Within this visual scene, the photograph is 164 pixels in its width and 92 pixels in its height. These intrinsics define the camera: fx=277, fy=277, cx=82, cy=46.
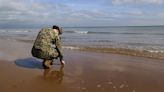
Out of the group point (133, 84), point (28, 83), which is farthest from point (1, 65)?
point (133, 84)

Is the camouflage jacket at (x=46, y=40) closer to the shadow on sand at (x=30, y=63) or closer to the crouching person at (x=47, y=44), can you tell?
the crouching person at (x=47, y=44)

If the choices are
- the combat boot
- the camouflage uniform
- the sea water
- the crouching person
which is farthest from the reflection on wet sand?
the sea water

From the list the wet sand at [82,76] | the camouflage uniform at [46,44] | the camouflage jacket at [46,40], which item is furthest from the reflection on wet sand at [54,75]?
the camouflage jacket at [46,40]

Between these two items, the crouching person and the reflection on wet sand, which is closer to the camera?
the reflection on wet sand

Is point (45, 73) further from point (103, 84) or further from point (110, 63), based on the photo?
point (110, 63)

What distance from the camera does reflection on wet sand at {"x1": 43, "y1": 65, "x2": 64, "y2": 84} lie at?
677 cm

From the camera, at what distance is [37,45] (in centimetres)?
793

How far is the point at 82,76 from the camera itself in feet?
23.0

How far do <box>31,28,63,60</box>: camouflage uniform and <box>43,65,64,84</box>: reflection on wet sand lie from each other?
461 mm

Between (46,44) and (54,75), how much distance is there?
3.53ft

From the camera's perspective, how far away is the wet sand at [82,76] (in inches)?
235

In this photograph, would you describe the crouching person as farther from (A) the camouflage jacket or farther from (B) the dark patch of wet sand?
(B) the dark patch of wet sand

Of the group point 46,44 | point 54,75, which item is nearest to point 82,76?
point 54,75

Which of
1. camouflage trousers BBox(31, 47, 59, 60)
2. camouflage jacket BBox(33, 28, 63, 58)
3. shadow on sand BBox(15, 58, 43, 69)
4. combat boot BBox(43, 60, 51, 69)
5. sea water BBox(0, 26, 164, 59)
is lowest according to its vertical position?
sea water BBox(0, 26, 164, 59)
